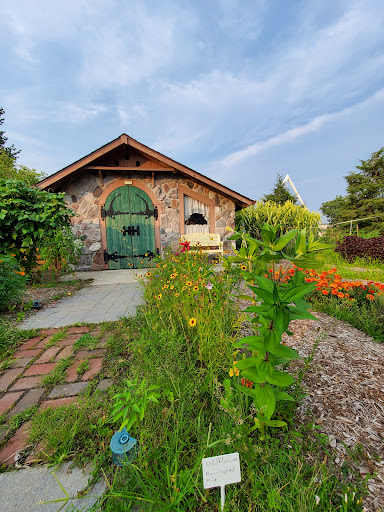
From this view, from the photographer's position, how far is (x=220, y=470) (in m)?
0.77

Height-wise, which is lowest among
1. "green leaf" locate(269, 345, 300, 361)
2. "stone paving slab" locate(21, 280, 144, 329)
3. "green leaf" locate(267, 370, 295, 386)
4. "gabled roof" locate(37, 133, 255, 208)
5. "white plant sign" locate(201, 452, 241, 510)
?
"stone paving slab" locate(21, 280, 144, 329)

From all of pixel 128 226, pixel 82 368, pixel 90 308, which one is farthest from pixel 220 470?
pixel 128 226

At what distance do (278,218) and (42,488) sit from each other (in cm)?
922

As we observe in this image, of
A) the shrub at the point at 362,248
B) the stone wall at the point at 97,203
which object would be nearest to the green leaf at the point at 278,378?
the stone wall at the point at 97,203

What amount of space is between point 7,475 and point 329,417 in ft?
5.31

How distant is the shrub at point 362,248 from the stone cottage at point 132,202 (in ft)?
10.6

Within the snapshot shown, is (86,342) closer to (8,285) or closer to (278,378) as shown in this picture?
(8,285)

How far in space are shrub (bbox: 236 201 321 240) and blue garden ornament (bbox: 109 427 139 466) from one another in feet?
27.0

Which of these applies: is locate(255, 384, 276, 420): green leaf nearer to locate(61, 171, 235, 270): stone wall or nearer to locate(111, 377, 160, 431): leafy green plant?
locate(111, 377, 160, 431): leafy green plant

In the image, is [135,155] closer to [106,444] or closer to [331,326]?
[331,326]

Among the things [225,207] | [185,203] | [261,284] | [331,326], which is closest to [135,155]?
[185,203]

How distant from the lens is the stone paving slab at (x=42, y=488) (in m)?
0.95

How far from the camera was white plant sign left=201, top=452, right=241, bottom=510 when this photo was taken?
0.76 meters

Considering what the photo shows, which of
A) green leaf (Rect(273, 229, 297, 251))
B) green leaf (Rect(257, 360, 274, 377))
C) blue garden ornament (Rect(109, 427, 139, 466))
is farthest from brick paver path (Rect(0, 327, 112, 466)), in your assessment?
green leaf (Rect(273, 229, 297, 251))
